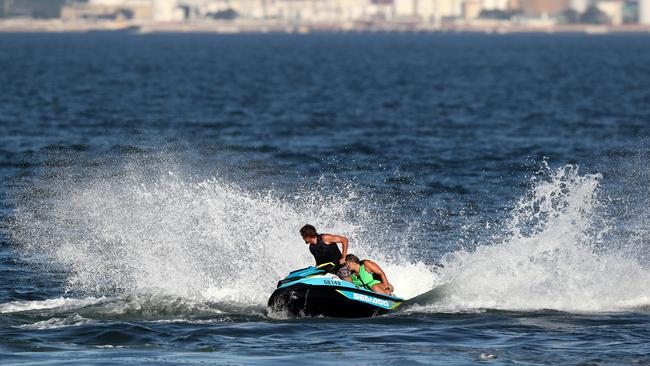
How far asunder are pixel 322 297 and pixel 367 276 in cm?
133

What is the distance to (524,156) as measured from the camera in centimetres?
4566

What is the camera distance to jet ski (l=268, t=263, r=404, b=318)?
21250mm

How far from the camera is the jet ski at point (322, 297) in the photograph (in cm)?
2125

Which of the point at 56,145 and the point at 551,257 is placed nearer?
the point at 551,257

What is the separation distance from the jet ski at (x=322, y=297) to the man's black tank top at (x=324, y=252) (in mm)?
431

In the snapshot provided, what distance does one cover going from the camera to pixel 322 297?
837 inches

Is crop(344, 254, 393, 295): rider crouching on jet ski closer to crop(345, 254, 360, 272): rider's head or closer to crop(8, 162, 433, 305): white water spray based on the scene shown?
crop(345, 254, 360, 272): rider's head

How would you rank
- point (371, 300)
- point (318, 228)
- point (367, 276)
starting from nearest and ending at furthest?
point (371, 300)
point (367, 276)
point (318, 228)

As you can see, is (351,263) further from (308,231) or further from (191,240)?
(191,240)

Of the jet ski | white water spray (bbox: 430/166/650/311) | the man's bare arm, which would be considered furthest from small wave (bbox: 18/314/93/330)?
white water spray (bbox: 430/166/650/311)

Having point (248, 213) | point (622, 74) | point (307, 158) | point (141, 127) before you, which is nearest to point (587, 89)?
point (622, 74)

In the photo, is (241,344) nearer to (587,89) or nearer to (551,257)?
(551,257)

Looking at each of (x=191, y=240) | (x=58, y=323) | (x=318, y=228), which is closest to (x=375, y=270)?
(x=318, y=228)

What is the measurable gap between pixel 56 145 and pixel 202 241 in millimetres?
21365
